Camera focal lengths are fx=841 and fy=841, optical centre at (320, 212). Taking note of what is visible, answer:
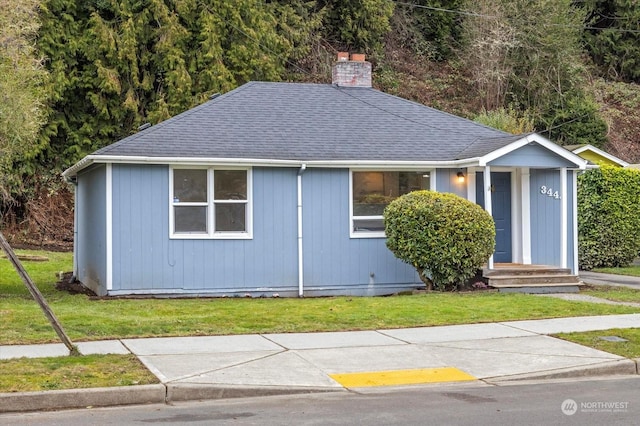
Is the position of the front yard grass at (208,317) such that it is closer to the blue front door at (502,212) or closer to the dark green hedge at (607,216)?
the blue front door at (502,212)

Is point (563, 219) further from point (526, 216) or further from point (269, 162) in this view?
point (269, 162)

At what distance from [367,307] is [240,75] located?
18127 millimetres

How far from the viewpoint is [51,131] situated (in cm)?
2906

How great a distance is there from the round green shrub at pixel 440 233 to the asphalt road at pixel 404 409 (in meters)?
7.39

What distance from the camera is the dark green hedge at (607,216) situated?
21797 mm

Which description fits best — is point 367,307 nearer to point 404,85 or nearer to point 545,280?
point 545,280

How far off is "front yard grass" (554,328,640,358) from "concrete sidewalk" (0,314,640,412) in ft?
0.64

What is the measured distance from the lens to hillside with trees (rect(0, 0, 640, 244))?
28531 millimetres

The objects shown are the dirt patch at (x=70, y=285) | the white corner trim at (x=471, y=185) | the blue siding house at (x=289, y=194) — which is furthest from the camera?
the white corner trim at (x=471, y=185)

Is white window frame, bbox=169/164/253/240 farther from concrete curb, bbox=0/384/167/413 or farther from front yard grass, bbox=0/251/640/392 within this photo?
concrete curb, bbox=0/384/167/413

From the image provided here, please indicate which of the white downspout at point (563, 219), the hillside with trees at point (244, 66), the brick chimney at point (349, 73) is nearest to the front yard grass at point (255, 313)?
the white downspout at point (563, 219)

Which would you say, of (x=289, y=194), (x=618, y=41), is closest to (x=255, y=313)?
(x=289, y=194)

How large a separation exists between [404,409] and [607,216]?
16.0 meters

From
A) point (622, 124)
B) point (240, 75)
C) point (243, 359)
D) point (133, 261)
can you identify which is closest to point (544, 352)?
point (243, 359)
